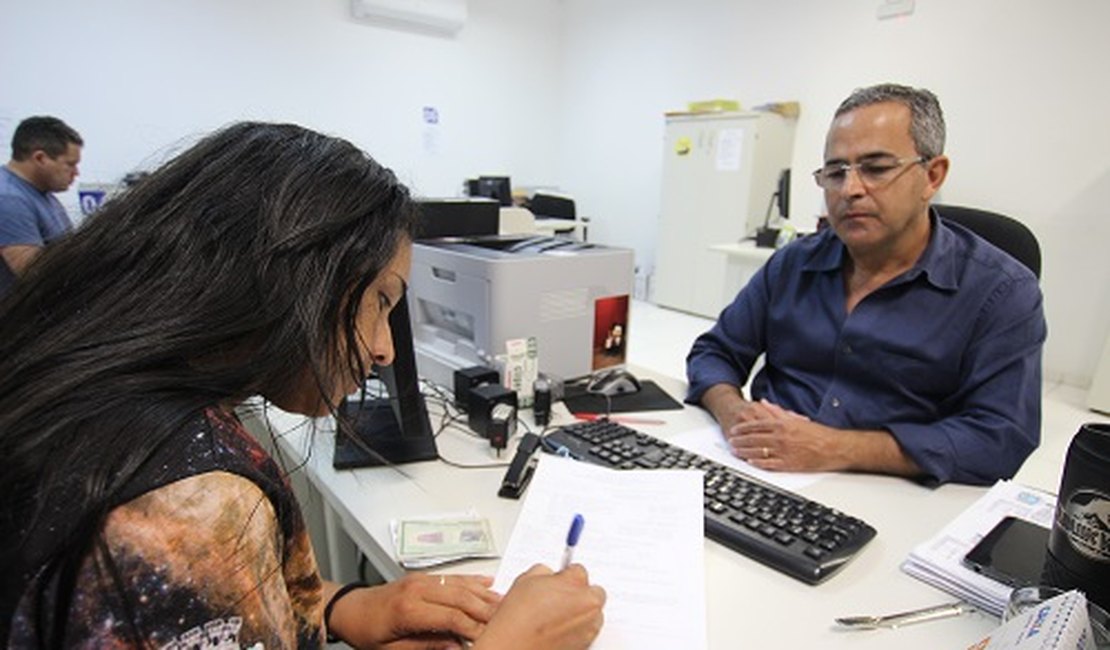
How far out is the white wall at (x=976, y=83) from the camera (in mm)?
3193

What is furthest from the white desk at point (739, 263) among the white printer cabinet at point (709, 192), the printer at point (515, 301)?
the printer at point (515, 301)

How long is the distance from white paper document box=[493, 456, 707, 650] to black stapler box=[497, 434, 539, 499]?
0.07 feet

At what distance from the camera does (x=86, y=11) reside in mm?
3812

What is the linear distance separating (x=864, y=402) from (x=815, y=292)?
0.90ft

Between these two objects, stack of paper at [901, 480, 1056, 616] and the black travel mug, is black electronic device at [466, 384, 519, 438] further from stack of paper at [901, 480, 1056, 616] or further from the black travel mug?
the black travel mug

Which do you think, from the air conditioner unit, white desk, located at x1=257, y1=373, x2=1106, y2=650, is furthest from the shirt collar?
the air conditioner unit

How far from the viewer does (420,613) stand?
69 cm

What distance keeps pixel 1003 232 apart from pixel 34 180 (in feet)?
13.0

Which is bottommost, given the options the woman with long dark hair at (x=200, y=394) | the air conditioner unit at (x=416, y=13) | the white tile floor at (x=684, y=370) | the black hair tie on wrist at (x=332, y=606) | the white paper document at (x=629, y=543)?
the white tile floor at (x=684, y=370)

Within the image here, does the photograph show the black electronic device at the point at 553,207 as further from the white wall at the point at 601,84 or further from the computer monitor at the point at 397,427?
the computer monitor at the point at 397,427

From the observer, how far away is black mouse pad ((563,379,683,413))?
1316mm

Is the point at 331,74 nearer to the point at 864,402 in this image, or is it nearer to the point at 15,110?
the point at 15,110

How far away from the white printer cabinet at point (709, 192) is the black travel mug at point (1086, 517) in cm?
340

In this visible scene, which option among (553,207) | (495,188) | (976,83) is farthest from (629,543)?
(553,207)
